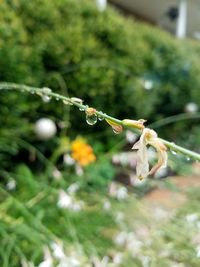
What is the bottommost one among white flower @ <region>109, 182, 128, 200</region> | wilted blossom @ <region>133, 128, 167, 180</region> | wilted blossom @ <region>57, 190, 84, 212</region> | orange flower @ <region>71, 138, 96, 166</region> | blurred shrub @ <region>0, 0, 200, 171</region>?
wilted blossom @ <region>133, 128, 167, 180</region>

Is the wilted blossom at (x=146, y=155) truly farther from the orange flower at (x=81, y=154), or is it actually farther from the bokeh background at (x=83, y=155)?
the orange flower at (x=81, y=154)

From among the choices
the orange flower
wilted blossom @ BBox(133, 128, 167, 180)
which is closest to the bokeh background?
the orange flower

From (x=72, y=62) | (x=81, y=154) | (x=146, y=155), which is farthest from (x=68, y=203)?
(x=146, y=155)

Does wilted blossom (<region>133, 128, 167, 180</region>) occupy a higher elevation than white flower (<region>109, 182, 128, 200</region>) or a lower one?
lower

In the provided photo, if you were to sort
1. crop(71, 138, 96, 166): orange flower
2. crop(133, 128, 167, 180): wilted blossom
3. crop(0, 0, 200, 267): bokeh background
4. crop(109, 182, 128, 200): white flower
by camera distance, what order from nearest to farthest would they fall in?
→ crop(133, 128, 167, 180): wilted blossom → crop(0, 0, 200, 267): bokeh background → crop(109, 182, 128, 200): white flower → crop(71, 138, 96, 166): orange flower

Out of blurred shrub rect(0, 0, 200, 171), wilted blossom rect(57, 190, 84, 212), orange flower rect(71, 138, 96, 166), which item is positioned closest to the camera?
wilted blossom rect(57, 190, 84, 212)

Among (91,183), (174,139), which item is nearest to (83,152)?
(91,183)

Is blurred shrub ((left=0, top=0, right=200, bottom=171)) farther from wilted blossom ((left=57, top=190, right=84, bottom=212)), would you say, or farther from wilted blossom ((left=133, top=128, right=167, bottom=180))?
wilted blossom ((left=133, top=128, right=167, bottom=180))

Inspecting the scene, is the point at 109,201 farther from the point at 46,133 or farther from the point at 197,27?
the point at 197,27

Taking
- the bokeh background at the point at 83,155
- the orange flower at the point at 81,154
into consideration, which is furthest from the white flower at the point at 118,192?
the orange flower at the point at 81,154
